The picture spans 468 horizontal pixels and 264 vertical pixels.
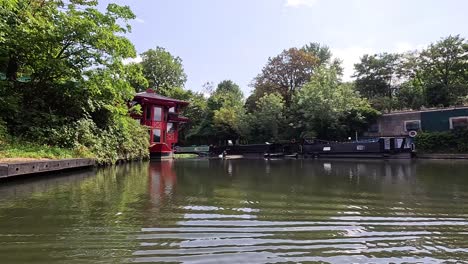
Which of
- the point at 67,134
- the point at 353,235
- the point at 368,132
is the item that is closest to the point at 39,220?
the point at 353,235

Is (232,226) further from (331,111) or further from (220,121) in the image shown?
A: (220,121)

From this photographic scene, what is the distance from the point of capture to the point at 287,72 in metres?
42.8

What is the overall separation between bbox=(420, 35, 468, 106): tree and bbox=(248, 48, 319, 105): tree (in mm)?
12600

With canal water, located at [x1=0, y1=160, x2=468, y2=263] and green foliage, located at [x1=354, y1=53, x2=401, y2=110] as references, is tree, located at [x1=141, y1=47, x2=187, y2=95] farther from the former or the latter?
canal water, located at [x1=0, y1=160, x2=468, y2=263]

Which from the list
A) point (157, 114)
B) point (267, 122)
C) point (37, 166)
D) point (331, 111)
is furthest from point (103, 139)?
point (267, 122)

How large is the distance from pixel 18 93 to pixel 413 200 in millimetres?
14349

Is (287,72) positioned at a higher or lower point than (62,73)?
higher

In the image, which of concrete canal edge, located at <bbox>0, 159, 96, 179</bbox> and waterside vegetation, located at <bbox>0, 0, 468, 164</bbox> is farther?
waterside vegetation, located at <bbox>0, 0, 468, 164</bbox>

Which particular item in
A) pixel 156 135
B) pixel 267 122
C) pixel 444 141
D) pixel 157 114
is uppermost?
pixel 157 114

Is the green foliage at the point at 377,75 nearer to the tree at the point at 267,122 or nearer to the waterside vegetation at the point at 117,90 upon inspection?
the waterside vegetation at the point at 117,90

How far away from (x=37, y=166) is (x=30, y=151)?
1.61 m

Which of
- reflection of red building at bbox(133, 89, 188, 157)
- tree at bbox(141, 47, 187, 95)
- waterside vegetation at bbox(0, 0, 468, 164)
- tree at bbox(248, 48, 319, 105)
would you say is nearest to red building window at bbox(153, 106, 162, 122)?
reflection of red building at bbox(133, 89, 188, 157)

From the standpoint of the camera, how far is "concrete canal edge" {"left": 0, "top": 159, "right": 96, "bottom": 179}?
865 cm

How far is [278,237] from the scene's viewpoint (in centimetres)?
418
